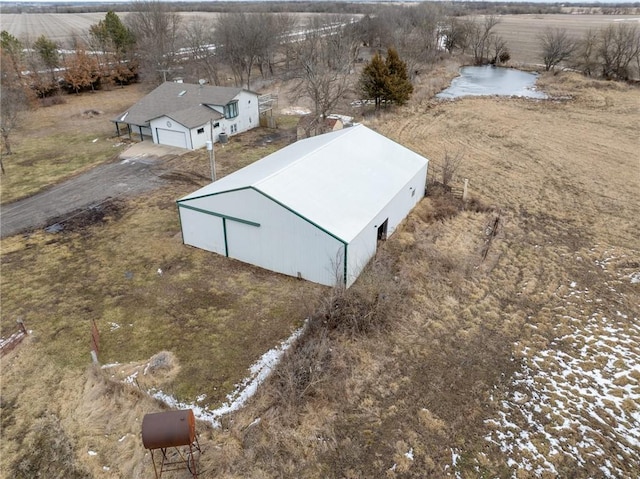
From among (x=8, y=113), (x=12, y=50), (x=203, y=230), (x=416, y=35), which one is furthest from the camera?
(x=416, y=35)

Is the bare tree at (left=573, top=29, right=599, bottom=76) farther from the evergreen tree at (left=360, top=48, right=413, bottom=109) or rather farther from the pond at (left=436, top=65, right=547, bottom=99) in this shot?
the evergreen tree at (left=360, top=48, right=413, bottom=109)

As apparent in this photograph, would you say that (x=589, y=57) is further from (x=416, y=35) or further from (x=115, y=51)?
(x=115, y=51)

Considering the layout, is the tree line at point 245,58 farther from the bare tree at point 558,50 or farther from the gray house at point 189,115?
the gray house at point 189,115

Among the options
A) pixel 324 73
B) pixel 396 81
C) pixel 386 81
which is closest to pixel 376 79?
pixel 386 81

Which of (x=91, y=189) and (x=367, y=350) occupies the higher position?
(x=91, y=189)

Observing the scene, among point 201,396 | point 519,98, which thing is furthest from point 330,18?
point 201,396

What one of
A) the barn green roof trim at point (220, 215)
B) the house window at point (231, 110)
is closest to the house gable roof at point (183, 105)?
the house window at point (231, 110)
